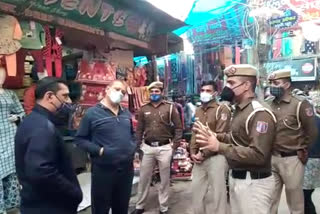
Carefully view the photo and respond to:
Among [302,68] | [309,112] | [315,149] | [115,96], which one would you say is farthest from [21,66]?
[302,68]

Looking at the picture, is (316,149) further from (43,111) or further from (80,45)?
(80,45)

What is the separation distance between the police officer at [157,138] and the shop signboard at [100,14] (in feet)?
3.80

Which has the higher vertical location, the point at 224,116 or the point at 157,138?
the point at 224,116

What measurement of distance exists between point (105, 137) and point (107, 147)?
0.10 meters

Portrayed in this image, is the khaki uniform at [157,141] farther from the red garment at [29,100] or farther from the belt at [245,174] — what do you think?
the belt at [245,174]

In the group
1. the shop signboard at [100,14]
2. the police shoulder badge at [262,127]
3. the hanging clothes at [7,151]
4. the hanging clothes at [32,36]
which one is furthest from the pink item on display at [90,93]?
the police shoulder badge at [262,127]

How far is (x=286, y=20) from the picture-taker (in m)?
8.38

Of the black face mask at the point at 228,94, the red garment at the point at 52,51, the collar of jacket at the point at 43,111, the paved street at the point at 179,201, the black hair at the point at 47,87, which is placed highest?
the red garment at the point at 52,51

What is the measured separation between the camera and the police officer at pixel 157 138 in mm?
5117

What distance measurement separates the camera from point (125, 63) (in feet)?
21.1

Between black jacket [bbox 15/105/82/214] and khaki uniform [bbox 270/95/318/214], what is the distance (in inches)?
91.6

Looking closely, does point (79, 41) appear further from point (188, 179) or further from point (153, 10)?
point (188, 179)

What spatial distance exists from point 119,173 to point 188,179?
10.6 ft

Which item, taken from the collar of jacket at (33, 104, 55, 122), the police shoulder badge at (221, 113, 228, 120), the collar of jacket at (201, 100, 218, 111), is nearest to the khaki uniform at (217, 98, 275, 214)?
the collar of jacket at (33, 104, 55, 122)
